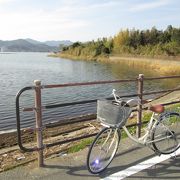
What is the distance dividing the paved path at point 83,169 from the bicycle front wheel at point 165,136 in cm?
19

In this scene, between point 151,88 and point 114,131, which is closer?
point 114,131

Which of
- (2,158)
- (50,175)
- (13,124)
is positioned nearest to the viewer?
(50,175)

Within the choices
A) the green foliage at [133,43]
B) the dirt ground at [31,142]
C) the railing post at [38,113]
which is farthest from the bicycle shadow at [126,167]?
the green foliage at [133,43]

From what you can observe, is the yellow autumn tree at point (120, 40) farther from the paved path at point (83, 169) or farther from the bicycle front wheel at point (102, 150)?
the bicycle front wheel at point (102, 150)

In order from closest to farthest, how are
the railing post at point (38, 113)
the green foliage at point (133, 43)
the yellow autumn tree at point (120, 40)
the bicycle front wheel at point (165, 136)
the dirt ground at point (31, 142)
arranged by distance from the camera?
the railing post at point (38, 113), the bicycle front wheel at point (165, 136), the dirt ground at point (31, 142), the green foliage at point (133, 43), the yellow autumn tree at point (120, 40)

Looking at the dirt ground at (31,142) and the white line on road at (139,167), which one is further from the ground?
the white line on road at (139,167)

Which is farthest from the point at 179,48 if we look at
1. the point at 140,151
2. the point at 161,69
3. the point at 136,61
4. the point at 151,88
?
the point at 140,151

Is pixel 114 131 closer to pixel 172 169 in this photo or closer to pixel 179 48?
pixel 172 169

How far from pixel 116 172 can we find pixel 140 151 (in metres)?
0.97

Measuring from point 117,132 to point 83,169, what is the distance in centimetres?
76

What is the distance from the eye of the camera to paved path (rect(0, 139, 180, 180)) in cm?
445

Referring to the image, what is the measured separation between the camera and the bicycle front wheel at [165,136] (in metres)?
5.00

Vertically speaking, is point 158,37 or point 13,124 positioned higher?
point 158,37

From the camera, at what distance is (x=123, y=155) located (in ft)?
17.2
